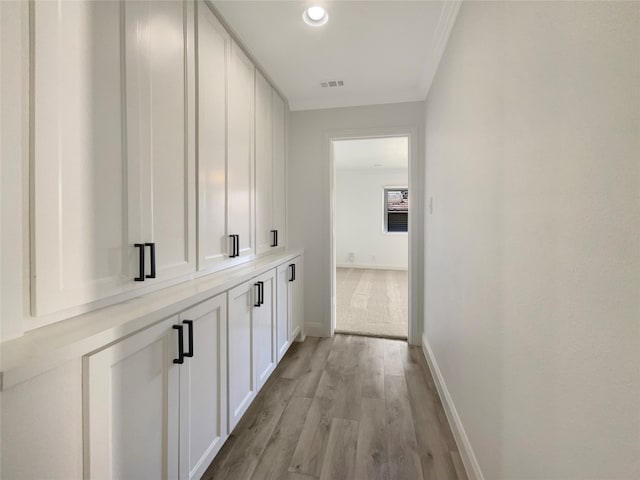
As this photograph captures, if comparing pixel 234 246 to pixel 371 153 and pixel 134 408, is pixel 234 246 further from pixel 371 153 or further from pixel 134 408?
pixel 371 153

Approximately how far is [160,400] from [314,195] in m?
2.29

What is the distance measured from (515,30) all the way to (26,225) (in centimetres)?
154

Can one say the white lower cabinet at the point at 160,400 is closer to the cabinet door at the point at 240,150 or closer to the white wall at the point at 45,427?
the white wall at the point at 45,427

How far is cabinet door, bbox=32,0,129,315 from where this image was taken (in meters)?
0.77

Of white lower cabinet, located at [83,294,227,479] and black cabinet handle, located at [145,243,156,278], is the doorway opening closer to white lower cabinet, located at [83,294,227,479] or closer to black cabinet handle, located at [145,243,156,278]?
white lower cabinet, located at [83,294,227,479]

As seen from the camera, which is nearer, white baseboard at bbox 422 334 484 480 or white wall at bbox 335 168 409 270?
white baseboard at bbox 422 334 484 480

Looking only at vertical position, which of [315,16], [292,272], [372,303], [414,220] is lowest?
[372,303]

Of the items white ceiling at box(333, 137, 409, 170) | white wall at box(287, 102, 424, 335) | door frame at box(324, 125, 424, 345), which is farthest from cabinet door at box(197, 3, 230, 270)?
white ceiling at box(333, 137, 409, 170)

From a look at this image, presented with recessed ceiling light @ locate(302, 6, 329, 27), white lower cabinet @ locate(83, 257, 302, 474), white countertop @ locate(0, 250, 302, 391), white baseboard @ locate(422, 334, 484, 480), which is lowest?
white baseboard @ locate(422, 334, 484, 480)

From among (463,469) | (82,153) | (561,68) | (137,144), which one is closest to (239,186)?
(137,144)

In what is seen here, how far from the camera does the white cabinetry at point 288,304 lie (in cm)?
227

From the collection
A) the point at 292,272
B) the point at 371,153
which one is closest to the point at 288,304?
the point at 292,272

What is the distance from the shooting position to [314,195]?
2990mm

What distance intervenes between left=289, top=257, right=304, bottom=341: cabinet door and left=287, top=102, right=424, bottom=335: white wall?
0.58 feet
